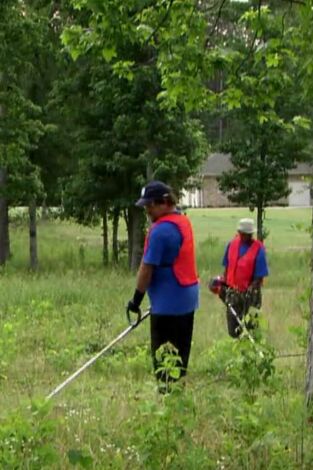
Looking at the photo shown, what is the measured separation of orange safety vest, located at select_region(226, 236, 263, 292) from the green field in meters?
0.87

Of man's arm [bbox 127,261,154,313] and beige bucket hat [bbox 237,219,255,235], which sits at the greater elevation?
beige bucket hat [bbox 237,219,255,235]

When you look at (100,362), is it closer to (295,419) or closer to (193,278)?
(193,278)

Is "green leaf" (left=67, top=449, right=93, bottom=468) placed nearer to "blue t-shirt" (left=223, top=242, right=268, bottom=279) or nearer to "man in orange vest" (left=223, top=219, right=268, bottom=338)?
"man in orange vest" (left=223, top=219, right=268, bottom=338)

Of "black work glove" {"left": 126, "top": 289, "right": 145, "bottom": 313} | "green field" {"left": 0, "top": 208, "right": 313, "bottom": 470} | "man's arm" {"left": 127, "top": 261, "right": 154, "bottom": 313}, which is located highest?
"man's arm" {"left": 127, "top": 261, "right": 154, "bottom": 313}

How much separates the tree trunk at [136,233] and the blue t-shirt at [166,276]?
19.1 meters

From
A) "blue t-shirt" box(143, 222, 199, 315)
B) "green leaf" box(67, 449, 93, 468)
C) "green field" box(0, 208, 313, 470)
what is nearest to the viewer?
"green leaf" box(67, 449, 93, 468)

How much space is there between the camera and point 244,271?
988 cm

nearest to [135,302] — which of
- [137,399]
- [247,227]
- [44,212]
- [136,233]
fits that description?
[137,399]

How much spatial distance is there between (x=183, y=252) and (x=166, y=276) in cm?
23

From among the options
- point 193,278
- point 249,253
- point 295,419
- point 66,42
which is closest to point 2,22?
point 249,253

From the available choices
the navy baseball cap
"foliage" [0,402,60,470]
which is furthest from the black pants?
"foliage" [0,402,60,470]

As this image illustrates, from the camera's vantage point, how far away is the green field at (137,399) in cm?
415

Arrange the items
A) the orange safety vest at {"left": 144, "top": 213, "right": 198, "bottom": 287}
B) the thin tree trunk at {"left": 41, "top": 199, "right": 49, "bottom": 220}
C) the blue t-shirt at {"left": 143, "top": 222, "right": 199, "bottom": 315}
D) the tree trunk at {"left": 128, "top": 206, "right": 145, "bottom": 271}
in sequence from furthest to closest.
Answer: the thin tree trunk at {"left": 41, "top": 199, "right": 49, "bottom": 220}, the tree trunk at {"left": 128, "top": 206, "right": 145, "bottom": 271}, the orange safety vest at {"left": 144, "top": 213, "right": 198, "bottom": 287}, the blue t-shirt at {"left": 143, "top": 222, "right": 199, "bottom": 315}

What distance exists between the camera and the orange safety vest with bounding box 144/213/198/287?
6684 mm
